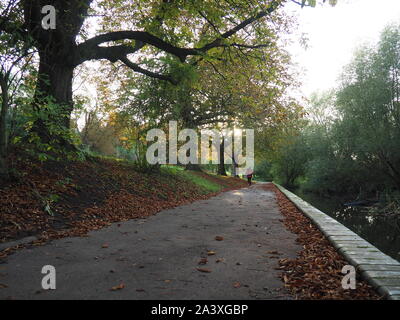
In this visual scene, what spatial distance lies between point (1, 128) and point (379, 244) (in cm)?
1054

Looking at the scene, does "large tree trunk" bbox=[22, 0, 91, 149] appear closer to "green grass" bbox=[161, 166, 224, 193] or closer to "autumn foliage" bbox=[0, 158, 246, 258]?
"autumn foliage" bbox=[0, 158, 246, 258]

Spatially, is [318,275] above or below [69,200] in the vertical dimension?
below

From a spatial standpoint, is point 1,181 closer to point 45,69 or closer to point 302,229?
point 45,69

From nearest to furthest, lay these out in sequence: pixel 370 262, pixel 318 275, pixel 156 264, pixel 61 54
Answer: pixel 318 275 < pixel 370 262 < pixel 156 264 < pixel 61 54

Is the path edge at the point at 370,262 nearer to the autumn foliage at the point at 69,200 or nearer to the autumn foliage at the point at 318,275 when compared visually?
the autumn foliage at the point at 318,275

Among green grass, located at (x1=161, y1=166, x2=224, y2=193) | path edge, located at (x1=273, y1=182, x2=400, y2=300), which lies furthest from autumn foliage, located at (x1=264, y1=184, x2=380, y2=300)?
green grass, located at (x1=161, y1=166, x2=224, y2=193)

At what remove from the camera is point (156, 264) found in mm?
3520

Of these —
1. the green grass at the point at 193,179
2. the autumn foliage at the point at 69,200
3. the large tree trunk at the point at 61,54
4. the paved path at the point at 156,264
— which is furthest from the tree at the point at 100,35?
the green grass at the point at 193,179

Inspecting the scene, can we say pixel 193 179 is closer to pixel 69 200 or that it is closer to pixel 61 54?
pixel 61 54

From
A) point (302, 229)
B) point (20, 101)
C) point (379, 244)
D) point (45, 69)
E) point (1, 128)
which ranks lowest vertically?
point (379, 244)

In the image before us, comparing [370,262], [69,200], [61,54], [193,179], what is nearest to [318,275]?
[370,262]

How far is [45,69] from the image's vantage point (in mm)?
9578

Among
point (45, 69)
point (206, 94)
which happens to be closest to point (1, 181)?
point (45, 69)
